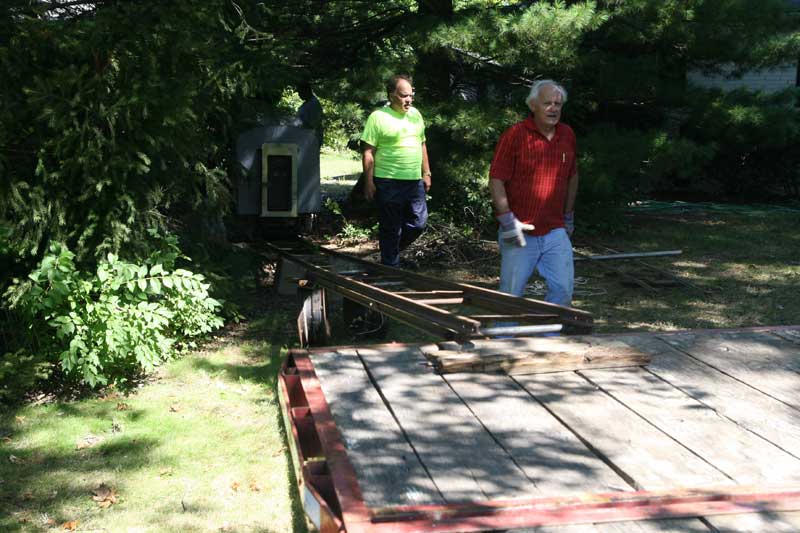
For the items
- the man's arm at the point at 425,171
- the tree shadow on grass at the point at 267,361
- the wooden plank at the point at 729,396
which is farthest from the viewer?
the man's arm at the point at 425,171

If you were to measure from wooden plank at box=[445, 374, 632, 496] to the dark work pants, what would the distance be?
3.12 metres

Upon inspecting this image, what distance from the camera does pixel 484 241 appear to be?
10.8 meters

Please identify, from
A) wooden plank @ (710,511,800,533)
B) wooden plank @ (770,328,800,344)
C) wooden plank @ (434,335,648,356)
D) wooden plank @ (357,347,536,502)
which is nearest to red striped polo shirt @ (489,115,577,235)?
wooden plank @ (434,335,648,356)

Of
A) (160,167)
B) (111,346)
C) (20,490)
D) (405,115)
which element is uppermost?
(405,115)

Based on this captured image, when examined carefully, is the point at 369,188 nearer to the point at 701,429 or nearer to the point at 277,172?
the point at 277,172

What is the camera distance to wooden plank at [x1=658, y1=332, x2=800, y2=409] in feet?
12.8

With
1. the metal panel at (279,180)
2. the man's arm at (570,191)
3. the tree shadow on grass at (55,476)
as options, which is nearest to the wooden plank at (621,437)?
the man's arm at (570,191)

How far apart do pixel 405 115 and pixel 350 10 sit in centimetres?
480

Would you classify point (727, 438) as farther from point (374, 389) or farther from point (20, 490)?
point (20, 490)

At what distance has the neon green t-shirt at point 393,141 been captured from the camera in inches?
268

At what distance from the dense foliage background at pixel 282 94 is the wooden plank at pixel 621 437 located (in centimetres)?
305

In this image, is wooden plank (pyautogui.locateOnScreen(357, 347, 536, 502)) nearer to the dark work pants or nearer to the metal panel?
the dark work pants

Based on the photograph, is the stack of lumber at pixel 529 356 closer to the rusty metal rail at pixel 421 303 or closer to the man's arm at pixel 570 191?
the rusty metal rail at pixel 421 303

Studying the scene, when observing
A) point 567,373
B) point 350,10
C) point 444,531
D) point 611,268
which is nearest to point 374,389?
point 567,373
